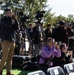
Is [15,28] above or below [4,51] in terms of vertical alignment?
above

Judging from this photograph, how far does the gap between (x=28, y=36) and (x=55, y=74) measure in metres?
6.10

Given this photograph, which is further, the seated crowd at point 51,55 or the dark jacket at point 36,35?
the dark jacket at point 36,35

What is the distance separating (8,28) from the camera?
6.82 meters

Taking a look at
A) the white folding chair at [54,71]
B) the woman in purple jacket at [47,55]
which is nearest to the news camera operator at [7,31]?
the woman in purple jacket at [47,55]

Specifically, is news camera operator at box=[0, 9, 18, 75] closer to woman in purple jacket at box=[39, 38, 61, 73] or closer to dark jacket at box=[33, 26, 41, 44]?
woman in purple jacket at box=[39, 38, 61, 73]

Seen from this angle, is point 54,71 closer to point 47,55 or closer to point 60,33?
point 47,55

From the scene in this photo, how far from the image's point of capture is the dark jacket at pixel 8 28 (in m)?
6.74

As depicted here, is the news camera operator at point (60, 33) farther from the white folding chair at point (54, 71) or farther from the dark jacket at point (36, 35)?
the white folding chair at point (54, 71)

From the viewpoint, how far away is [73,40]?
13062 mm

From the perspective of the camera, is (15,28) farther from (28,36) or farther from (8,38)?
(28,36)

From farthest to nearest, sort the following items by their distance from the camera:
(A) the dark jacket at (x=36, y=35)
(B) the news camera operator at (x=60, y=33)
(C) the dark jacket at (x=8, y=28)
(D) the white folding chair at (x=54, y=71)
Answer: (A) the dark jacket at (x=36, y=35), (B) the news camera operator at (x=60, y=33), (C) the dark jacket at (x=8, y=28), (D) the white folding chair at (x=54, y=71)

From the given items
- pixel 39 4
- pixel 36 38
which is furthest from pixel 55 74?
pixel 39 4

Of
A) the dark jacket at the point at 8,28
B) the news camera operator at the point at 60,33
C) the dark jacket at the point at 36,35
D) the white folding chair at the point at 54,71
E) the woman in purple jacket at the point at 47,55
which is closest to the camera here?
the white folding chair at the point at 54,71

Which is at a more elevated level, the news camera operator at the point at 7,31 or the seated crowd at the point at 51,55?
the news camera operator at the point at 7,31
